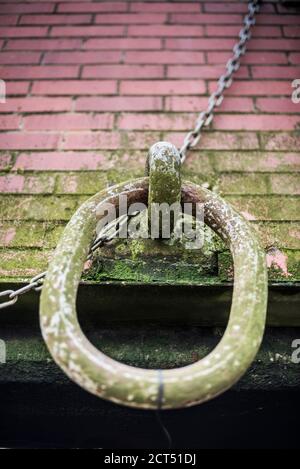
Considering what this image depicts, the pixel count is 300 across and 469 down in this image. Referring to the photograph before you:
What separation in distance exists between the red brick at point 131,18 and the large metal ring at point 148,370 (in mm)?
1340

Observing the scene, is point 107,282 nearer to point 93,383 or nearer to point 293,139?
point 93,383

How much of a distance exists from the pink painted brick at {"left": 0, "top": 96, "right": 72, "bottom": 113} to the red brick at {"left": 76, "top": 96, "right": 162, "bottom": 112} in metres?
0.06

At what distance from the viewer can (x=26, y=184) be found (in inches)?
51.5

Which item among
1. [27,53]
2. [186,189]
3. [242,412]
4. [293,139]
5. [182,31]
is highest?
[182,31]

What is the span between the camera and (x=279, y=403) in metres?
1.26

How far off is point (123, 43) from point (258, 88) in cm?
64

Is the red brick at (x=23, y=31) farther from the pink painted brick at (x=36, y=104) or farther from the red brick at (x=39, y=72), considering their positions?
the pink painted brick at (x=36, y=104)

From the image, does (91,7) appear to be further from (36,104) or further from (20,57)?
(36,104)

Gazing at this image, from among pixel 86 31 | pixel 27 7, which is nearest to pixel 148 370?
pixel 86 31

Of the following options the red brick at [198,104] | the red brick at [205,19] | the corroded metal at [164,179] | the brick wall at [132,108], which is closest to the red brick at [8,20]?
the brick wall at [132,108]

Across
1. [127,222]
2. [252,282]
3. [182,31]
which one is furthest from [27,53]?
[252,282]

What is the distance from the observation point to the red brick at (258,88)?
61.1 inches

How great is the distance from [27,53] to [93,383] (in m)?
1.57

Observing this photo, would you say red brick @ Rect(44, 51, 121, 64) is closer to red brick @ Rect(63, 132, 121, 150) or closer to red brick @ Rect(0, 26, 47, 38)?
red brick @ Rect(0, 26, 47, 38)
